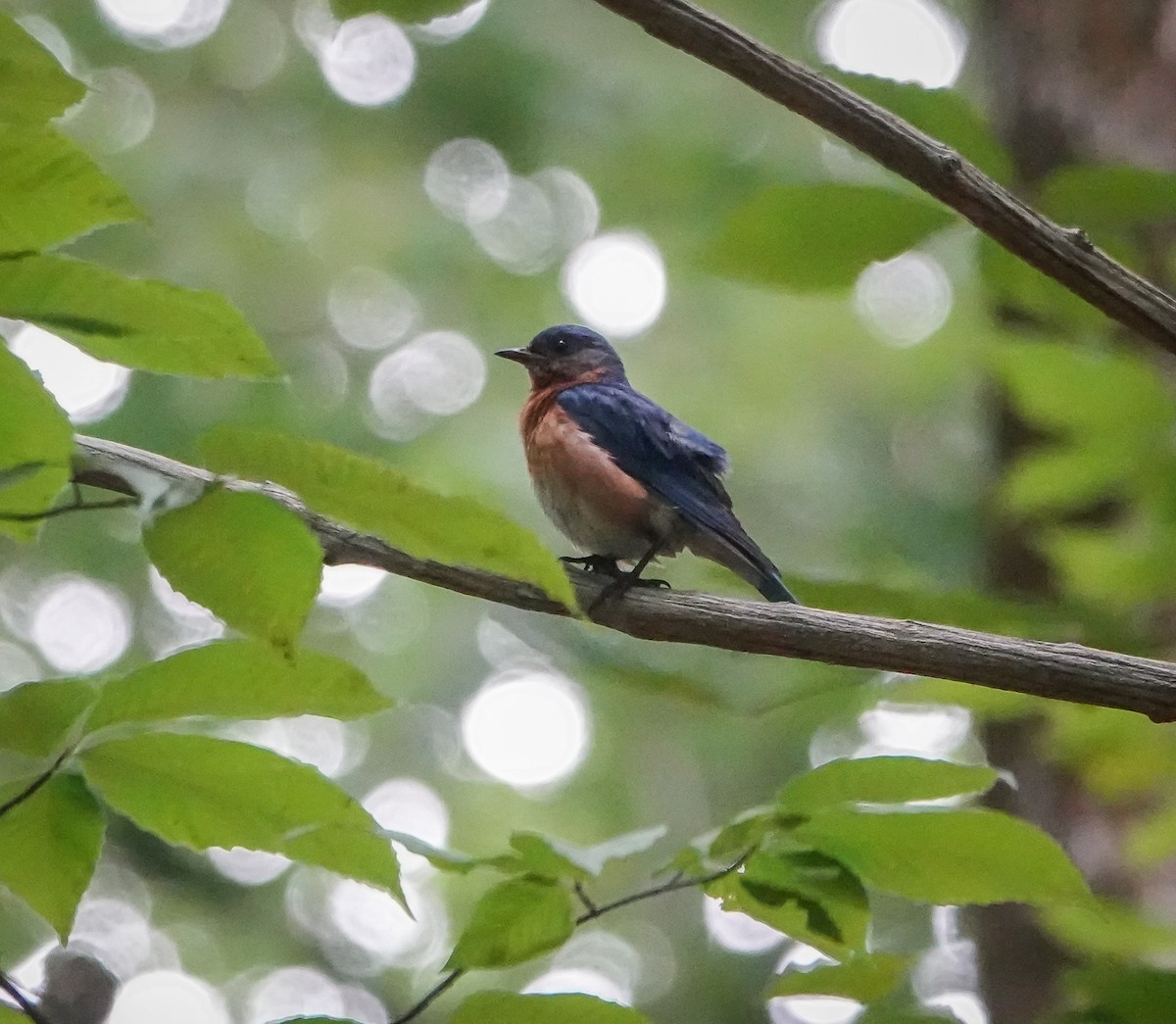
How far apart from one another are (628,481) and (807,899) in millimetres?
2265

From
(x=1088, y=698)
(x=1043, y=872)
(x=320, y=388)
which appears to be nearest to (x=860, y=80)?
(x=1088, y=698)

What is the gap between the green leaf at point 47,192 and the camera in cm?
114

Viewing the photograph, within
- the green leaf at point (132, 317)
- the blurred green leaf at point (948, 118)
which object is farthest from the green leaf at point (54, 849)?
the blurred green leaf at point (948, 118)

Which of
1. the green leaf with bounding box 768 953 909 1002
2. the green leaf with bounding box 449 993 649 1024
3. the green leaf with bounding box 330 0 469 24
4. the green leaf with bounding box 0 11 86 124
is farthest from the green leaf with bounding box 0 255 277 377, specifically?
the green leaf with bounding box 768 953 909 1002

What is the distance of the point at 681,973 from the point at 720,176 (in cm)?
425

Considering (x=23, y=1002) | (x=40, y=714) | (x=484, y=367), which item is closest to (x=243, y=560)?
(x=40, y=714)

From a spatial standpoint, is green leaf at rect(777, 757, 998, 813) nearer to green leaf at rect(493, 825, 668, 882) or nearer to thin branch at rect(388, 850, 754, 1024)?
thin branch at rect(388, 850, 754, 1024)

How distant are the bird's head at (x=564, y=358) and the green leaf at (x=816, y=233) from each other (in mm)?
2606

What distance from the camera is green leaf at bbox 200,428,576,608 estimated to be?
1036 millimetres

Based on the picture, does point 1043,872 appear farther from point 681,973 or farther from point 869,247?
point 681,973

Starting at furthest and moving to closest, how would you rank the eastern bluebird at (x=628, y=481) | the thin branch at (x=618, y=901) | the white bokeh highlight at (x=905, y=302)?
the white bokeh highlight at (x=905, y=302) → the eastern bluebird at (x=628, y=481) → the thin branch at (x=618, y=901)

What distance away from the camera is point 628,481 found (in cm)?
374

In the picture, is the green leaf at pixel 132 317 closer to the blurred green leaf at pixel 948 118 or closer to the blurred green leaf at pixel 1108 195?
the blurred green leaf at pixel 948 118

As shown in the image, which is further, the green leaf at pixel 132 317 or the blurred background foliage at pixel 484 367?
the blurred background foliage at pixel 484 367
